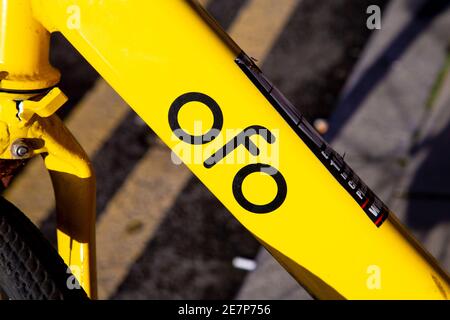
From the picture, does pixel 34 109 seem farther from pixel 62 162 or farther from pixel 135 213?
pixel 135 213

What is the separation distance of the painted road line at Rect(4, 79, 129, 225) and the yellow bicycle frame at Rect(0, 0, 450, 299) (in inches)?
81.8

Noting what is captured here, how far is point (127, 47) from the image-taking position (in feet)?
6.94

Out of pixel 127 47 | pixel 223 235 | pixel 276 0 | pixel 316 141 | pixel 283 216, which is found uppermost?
pixel 127 47

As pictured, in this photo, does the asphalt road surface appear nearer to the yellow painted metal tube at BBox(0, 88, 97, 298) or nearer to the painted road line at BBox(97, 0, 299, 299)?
the painted road line at BBox(97, 0, 299, 299)

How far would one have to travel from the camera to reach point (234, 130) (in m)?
2.16

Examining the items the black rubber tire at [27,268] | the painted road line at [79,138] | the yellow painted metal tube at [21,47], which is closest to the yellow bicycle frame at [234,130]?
the yellow painted metal tube at [21,47]

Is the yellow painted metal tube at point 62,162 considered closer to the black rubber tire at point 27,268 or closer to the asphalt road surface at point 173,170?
the black rubber tire at point 27,268

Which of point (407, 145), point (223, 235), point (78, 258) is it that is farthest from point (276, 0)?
point (78, 258)

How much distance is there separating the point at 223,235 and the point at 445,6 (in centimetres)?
232

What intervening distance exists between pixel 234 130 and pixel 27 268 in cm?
60

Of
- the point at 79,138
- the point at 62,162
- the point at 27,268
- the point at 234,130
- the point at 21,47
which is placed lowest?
the point at 79,138

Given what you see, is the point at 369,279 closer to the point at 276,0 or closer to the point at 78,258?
the point at 78,258

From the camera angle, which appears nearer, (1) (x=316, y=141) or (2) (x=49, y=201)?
(1) (x=316, y=141)

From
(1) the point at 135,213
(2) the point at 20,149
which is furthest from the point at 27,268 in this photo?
(1) the point at 135,213
